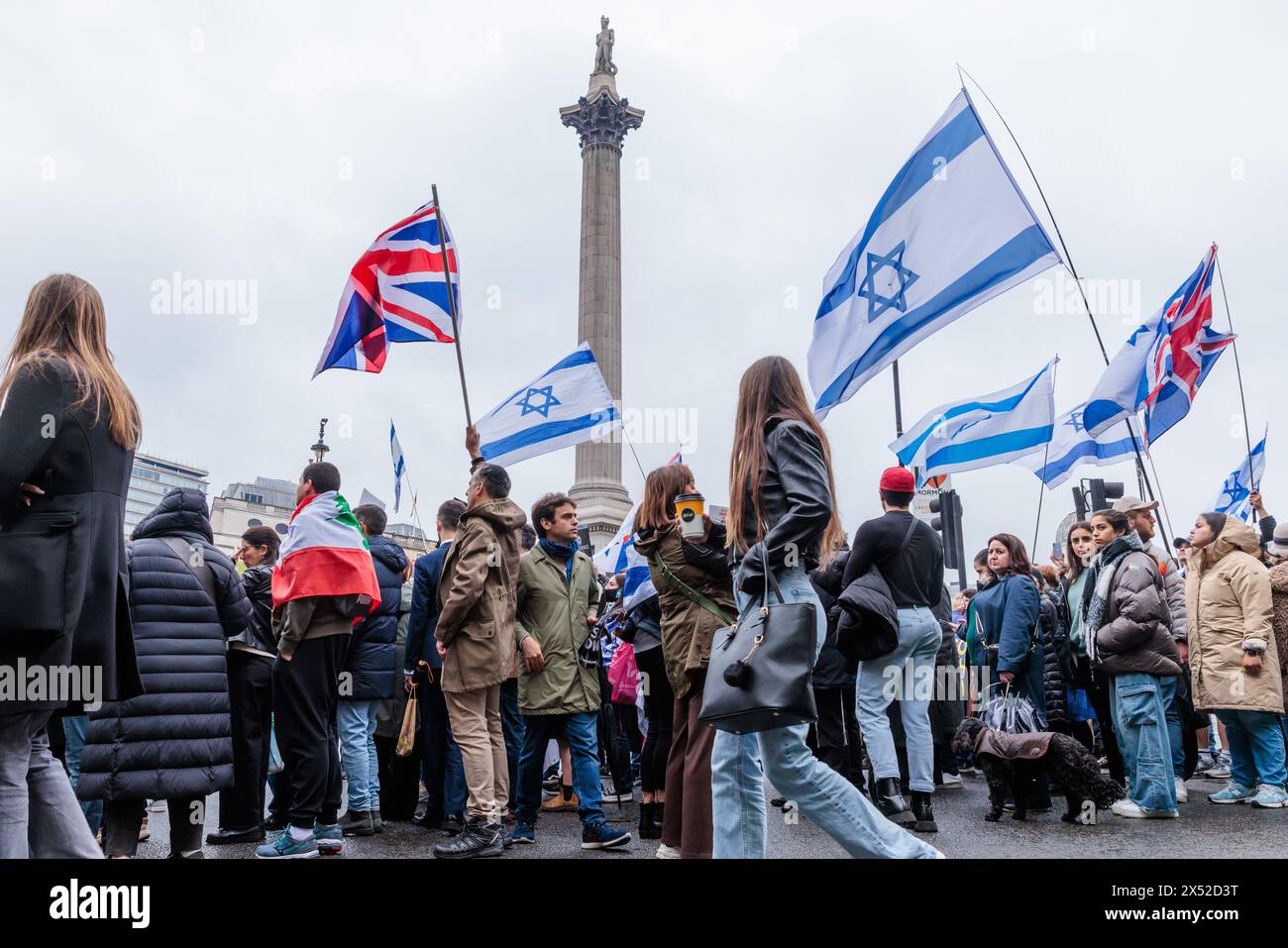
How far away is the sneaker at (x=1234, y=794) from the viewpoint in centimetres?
752

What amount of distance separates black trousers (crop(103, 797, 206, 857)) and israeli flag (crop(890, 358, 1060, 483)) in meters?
8.15

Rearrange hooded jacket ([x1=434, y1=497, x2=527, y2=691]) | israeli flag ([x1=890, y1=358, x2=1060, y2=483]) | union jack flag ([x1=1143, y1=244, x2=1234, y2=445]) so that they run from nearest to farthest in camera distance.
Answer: hooded jacket ([x1=434, y1=497, x2=527, y2=691]) → union jack flag ([x1=1143, y1=244, x2=1234, y2=445]) → israeli flag ([x1=890, y1=358, x2=1060, y2=483])

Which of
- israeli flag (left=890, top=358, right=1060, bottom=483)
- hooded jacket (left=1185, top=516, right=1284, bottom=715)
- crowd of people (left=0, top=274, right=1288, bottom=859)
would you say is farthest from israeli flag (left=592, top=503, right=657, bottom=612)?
hooded jacket (left=1185, top=516, right=1284, bottom=715)

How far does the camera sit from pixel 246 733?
6238 millimetres

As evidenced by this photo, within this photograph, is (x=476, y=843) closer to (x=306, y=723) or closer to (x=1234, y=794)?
(x=306, y=723)

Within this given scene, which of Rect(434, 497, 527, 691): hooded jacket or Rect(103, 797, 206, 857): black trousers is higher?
Rect(434, 497, 527, 691): hooded jacket

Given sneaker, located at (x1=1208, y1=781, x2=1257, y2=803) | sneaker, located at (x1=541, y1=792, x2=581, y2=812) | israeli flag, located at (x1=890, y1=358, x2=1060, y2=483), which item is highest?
israeli flag, located at (x1=890, y1=358, x2=1060, y2=483)

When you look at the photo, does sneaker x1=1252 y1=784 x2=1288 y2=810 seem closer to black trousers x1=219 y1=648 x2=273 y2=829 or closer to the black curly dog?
the black curly dog

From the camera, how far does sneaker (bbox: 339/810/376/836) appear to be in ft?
21.7

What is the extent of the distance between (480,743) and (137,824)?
1723 mm

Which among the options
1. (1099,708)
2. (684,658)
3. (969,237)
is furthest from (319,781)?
(1099,708)

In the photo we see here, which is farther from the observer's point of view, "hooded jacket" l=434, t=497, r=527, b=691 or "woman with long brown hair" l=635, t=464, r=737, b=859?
"hooded jacket" l=434, t=497, r=527, b=691

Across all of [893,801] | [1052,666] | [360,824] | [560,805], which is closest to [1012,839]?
[893,801]

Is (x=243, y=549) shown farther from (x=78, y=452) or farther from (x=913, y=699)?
(x=913, y=699)
